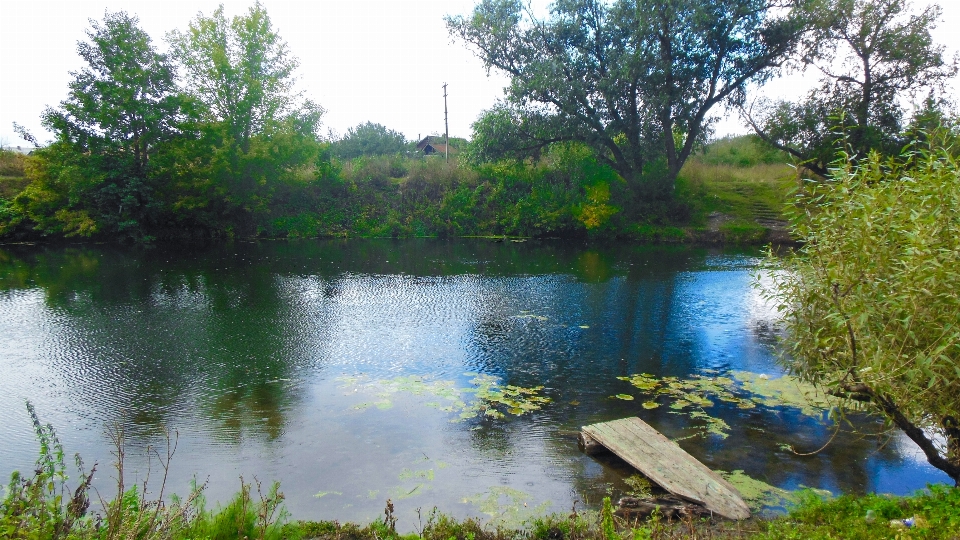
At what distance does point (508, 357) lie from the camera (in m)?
10.8

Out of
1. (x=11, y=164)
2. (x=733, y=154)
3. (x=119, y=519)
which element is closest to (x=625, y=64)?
(x=733, y=154)

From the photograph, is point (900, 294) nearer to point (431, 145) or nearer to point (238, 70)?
point (238, 70)

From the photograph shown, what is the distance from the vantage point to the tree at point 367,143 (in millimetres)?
56756

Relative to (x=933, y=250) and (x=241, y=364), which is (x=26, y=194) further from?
(x=933, y=250)

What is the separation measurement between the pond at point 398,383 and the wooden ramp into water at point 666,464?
0.82ft

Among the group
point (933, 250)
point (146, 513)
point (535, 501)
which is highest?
point (933, 250)

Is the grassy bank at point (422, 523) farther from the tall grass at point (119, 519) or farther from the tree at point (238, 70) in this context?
the tree at point (238, 70)

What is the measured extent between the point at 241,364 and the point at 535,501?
6.50 meters

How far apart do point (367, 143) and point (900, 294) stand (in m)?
56.2

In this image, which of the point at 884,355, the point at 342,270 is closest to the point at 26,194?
the point at 342,270

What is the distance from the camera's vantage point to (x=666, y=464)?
616 centimetres

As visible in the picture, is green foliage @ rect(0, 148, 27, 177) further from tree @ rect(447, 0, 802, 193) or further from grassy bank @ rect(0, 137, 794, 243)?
tree @ rect(447, 0, 802, 193)

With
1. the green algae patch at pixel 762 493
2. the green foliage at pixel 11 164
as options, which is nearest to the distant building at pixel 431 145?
the green foliage at pixel 11 164

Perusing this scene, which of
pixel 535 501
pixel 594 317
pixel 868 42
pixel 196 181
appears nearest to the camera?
pixel 535 501
